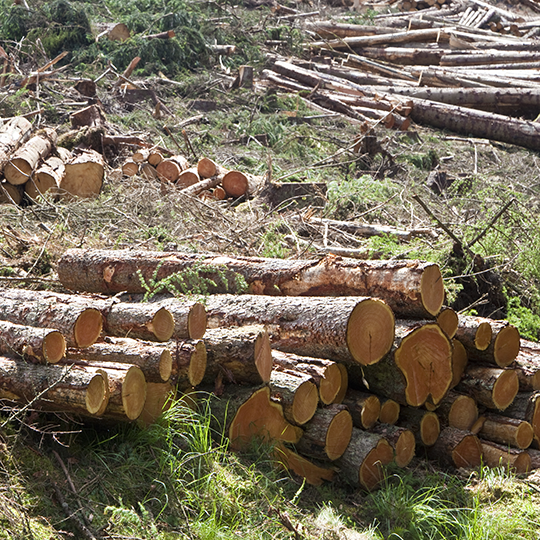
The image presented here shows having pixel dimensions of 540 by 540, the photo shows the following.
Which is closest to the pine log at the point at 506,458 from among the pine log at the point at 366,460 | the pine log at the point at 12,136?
the pine log at the point at 366,460

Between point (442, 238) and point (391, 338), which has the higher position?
point (391, 338)

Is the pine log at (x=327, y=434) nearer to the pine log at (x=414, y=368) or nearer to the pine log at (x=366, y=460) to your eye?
the pine log at (x=366, y=460)

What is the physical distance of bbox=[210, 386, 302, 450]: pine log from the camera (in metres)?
3.71

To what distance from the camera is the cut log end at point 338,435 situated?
3.79 metres

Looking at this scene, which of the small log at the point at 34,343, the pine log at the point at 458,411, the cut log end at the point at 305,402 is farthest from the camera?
the pine log at the point at 458,411

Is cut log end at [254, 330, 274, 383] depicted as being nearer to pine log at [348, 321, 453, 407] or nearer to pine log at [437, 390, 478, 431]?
pine log at [348, 321, 453, 407]

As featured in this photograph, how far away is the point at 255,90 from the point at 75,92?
4.14m

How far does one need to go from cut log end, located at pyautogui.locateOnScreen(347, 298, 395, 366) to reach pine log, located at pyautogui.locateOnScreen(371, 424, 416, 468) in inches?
19.4

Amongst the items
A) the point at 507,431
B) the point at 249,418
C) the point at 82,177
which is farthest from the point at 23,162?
the point at 507,431

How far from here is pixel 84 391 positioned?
10.6 feet

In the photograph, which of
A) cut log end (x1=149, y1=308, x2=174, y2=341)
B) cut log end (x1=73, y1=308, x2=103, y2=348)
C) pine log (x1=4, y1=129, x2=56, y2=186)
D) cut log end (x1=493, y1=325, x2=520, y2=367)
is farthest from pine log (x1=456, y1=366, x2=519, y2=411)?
pine log (x1=4, y1=129, x2=56, y2=186)

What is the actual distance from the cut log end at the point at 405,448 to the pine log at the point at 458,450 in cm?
22

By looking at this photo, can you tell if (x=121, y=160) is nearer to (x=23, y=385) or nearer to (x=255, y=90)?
(x=255, y=90)

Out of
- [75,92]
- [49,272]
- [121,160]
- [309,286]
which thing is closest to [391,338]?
[309,286]
